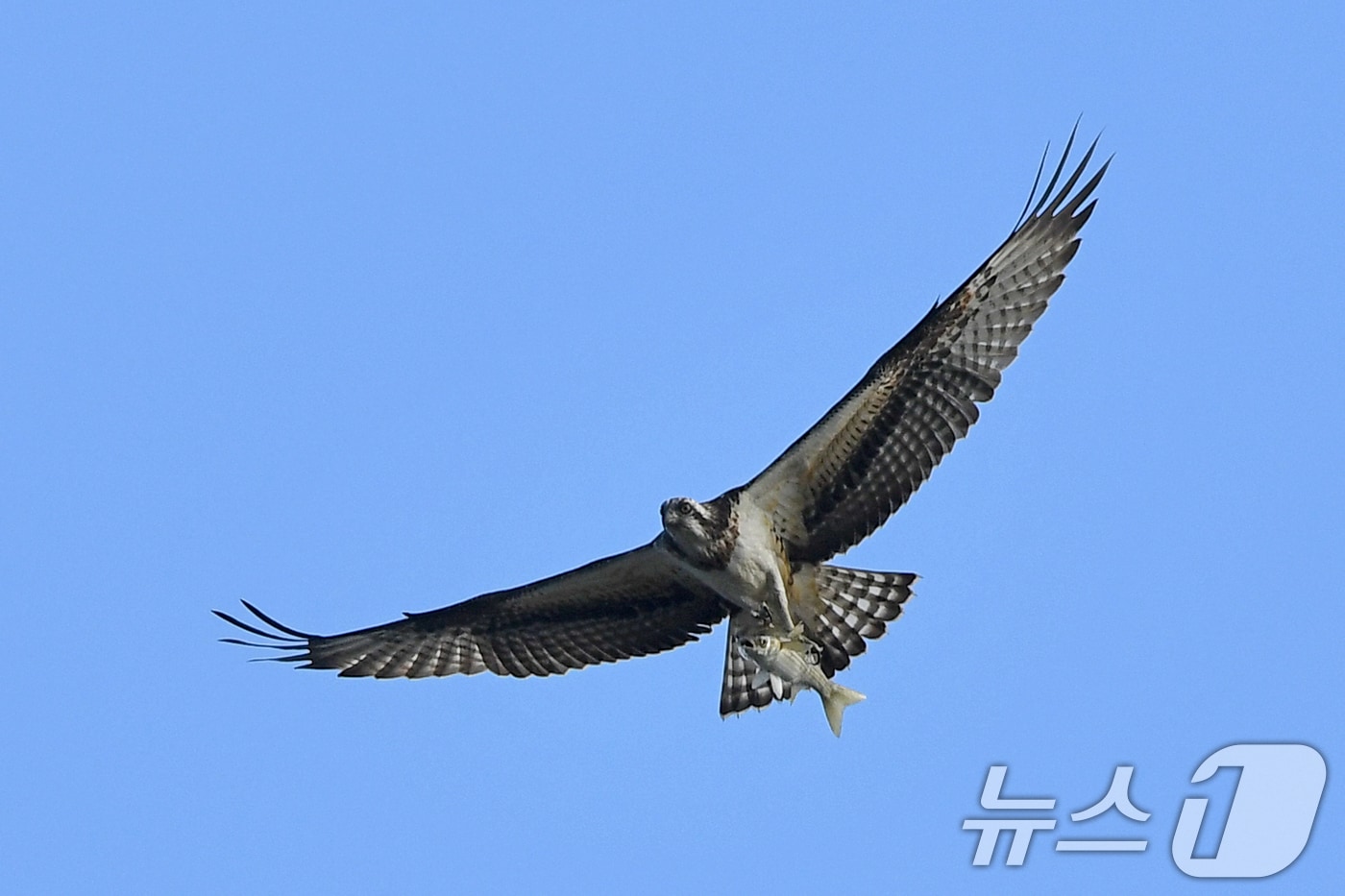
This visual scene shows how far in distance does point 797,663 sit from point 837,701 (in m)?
0.37

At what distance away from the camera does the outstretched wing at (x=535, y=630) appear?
14211 mm

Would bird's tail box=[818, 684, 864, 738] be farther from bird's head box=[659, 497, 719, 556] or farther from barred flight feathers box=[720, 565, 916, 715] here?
bird's head box=[659, 497, 719, 556]

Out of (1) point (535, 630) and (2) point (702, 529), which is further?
(1) point (535, 630)

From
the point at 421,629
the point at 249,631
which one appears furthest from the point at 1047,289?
the point at 249,631

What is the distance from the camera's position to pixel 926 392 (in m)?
13.5

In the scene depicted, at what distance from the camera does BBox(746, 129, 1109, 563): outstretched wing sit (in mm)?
13469

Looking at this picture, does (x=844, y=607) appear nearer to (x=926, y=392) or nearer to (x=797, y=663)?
(x=797, y=663)

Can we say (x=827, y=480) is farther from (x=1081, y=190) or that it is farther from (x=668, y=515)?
(x=1081, y=190)

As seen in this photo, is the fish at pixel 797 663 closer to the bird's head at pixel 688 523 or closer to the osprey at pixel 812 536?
the osprey at pixel 812 536

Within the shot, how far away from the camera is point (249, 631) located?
47.0 ft

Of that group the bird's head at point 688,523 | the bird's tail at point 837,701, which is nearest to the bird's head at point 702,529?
the bird's head at point 688,523

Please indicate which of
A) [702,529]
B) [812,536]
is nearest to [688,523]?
[702,529]

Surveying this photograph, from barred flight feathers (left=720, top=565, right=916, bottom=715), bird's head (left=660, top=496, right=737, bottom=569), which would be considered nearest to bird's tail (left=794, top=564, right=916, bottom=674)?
barred flight feathers (left=720, top=565, right=916, bottom=715)

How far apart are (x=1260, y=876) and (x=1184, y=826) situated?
1.79 ft
